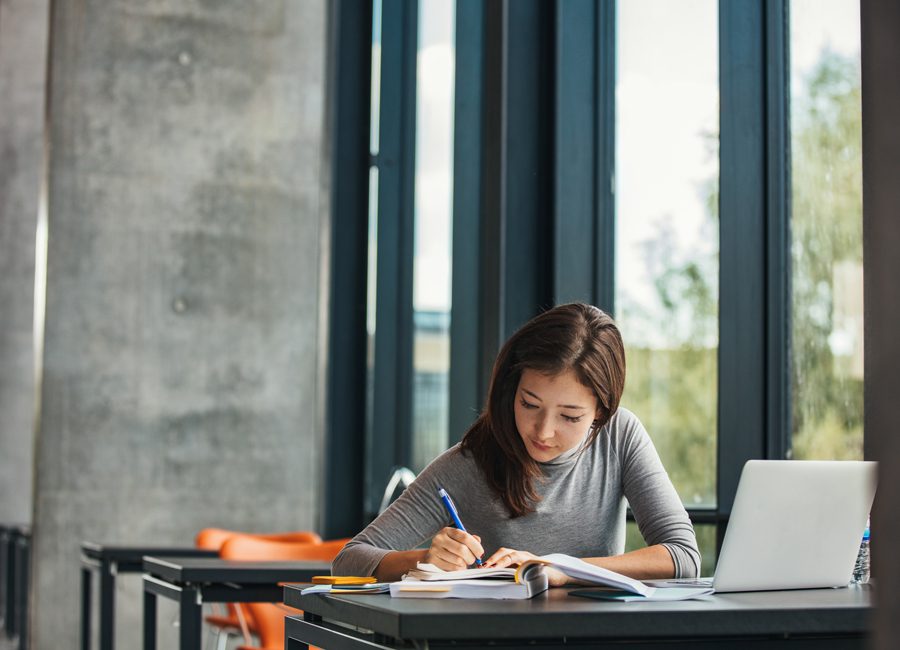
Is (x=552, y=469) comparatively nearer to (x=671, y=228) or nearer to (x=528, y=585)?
(x=528, y=585)

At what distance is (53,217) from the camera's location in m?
5.77

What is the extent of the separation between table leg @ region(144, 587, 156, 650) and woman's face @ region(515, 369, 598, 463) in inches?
59.7

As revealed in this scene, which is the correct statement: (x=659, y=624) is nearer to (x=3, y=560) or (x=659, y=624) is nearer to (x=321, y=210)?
(x=321, y=210)

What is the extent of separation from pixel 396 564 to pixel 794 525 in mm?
723

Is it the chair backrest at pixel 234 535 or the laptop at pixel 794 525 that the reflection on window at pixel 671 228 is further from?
the chair backrest at pixel 234 535

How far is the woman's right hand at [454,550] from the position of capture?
197 cm

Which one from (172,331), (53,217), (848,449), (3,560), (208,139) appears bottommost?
(3,560)

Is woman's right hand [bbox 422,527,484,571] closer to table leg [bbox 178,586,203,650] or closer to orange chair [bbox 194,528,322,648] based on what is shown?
table leg [bbox 178,586,203,650]

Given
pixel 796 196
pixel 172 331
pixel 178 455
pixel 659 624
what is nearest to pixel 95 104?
pixel 172 331

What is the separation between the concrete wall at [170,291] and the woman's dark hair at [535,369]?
352cm

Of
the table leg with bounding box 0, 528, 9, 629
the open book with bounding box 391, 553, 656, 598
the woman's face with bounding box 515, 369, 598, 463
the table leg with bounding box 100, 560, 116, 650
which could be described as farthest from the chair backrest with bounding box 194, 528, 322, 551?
the table leg with bounding box 0, 528, 9, 629

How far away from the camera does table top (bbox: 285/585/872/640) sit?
55.0 inches

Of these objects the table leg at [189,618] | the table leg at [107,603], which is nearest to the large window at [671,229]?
the table leg at [189,618]

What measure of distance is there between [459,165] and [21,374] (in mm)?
6614
